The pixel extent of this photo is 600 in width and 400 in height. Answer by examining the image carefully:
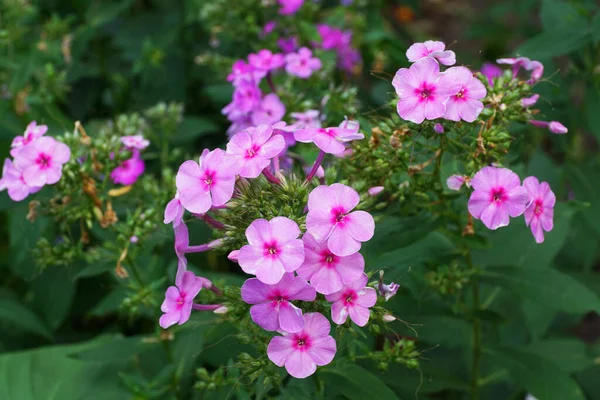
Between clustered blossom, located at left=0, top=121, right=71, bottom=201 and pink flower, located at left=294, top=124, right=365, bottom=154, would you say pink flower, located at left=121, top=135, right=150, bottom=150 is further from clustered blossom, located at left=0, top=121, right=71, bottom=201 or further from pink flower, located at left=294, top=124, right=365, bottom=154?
pink flower, located at left=294, top=124, right=365, bottom=154

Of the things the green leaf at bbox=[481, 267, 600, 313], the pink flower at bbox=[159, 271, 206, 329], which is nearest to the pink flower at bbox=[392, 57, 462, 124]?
the pink flower at bbox=[159, 271, 206, 329]

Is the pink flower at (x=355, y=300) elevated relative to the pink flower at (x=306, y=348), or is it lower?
elevated

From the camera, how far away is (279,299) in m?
1.63

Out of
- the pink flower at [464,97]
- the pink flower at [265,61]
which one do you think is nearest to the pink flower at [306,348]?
the pink flower at [464,97]

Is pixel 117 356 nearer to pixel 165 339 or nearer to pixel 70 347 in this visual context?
pixel 165 339

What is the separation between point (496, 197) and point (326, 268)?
0.47 m

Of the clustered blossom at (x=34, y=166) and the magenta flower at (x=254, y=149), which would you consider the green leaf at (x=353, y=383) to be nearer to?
the magenta flower at (x=254, y=149)

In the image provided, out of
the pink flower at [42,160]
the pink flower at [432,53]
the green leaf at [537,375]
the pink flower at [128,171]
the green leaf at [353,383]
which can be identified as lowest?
the green leaf at [537,375]

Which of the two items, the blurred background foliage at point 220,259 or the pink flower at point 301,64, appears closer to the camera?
the blurred background foliage at point 220,259

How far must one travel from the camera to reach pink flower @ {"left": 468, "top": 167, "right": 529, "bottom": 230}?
176cm

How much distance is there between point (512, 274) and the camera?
7.76 ft

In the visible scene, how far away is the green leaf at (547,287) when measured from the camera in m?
2.26

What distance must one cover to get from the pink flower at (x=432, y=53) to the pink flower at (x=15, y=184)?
3.85 ft

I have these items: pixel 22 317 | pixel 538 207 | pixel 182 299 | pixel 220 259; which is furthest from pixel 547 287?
pixel 22 317
